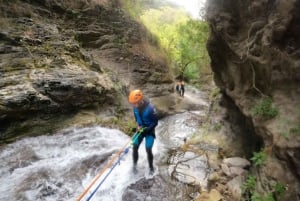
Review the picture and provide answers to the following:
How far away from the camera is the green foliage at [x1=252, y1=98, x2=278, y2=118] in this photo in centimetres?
577

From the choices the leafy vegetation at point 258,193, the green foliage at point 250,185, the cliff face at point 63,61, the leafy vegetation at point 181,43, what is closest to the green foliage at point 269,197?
the leafy vegetation at point 258,193

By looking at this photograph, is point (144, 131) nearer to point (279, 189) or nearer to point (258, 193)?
point (258, 193)

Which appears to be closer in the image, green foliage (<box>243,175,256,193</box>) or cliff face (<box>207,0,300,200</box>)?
cliff face (<box>207,0,300,200</box>)

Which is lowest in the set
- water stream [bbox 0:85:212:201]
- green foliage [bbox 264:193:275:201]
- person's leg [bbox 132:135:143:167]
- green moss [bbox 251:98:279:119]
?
water stream [bbox 0:85:212:201]

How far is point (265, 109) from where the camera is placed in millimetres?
6027

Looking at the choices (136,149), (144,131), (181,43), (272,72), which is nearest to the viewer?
(272,72)

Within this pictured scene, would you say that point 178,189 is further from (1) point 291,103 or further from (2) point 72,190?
(1) point 291,103

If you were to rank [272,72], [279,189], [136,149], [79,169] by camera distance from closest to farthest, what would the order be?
[279,189] → [272,72] → [79,169] → [136,149]

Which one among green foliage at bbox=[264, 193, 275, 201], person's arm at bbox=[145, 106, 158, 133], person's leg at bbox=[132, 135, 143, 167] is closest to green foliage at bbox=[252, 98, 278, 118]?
green foliage at bbox=[264, 193, 275, 201]

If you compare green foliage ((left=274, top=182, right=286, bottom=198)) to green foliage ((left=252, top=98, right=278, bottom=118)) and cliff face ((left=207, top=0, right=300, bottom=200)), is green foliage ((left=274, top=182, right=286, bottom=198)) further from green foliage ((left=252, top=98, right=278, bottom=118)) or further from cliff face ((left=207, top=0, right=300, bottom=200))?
green foliage ((left=252, top=98, right=278, bottom=118))

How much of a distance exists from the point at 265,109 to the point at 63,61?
7.71 metres

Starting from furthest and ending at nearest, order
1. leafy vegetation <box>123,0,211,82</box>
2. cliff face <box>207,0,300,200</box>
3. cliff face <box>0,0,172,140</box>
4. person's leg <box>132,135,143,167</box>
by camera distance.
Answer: leafy vegetation <box>123,0,211,82</box> < cliff face <box>0,0,172,140</box> < person's leg <box>132,135,143,167</box> < cliff face <box>207,0,300,200</box>

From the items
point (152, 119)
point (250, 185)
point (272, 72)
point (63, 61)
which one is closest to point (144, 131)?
point (152, 119)

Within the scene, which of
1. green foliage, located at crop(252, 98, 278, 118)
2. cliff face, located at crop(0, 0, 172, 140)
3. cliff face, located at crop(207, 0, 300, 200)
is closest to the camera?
cliff face, located at crop(207, 0, 300, 200)
